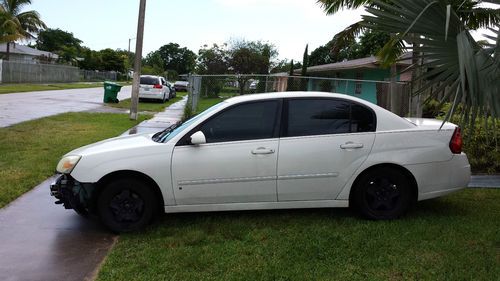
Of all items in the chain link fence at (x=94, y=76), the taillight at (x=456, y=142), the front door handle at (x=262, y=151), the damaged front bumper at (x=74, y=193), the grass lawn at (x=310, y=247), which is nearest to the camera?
the grass lawn at (x=310, y=247)

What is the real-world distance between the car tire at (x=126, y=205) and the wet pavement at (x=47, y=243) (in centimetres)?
18

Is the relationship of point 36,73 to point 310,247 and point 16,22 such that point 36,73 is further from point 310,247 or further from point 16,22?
point 310,247

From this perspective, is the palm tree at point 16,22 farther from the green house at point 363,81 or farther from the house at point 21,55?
the green house at point 363,81

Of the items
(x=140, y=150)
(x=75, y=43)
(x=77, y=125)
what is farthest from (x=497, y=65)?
(x=75, y=43)

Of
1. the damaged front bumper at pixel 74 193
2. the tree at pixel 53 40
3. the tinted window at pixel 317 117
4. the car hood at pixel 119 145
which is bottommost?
the damaged front bumper at pixel 74 193

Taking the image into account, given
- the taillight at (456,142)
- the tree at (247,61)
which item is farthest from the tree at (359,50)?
the taillight at (456,142)

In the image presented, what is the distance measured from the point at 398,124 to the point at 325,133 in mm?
860

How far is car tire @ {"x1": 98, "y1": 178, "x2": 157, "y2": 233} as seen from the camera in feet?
17.7

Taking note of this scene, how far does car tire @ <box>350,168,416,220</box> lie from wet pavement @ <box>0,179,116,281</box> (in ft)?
8.84

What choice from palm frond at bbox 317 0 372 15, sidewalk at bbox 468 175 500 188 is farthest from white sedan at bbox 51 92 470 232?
palm frond at bbox 317 0 372 15

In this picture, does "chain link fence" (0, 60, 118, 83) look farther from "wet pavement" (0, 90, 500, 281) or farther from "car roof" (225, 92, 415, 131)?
"car roof" (225, 92, 415, 131)

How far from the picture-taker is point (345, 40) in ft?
47.1

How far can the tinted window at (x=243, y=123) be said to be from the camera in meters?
5.61

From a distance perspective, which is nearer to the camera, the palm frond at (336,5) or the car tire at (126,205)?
the car tire at (126,205)
